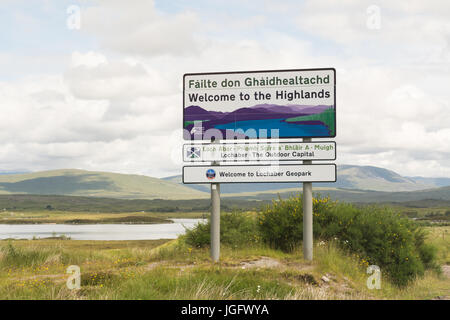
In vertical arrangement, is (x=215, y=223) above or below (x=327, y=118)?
below

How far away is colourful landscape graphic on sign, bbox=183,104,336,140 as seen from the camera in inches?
528

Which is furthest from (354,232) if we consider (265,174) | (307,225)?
(265,174)

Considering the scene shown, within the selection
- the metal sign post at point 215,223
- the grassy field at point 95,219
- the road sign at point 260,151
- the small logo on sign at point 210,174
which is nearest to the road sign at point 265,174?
the small logo on sign at point 210,174

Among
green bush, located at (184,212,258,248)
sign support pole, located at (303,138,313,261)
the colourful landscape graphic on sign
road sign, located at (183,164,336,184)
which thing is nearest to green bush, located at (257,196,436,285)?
green bush, located at (184,212,258,248)

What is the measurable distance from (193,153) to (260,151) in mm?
2101

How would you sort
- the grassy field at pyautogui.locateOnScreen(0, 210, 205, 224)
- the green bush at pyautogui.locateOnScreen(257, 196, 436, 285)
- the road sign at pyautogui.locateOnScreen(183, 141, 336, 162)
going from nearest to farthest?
1. the road sign at pyautogui.locateOnScreen(183, 141, 336, 162)
2. the green bush at pyautogui.locateOnScreen(257, 196, 436, 285)
3. the grassy field at pyautogui.locateOnScreen(0, 210, 205, 224)

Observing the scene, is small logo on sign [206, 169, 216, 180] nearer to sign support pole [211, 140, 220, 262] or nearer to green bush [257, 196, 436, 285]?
sign support pole [211, 140, 220, 262]

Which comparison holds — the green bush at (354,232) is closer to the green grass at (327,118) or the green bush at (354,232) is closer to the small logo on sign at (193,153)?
the green grass at (327,118)

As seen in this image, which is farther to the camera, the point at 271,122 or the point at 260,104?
the point at 260,104

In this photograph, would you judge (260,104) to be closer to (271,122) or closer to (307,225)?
(271,122)

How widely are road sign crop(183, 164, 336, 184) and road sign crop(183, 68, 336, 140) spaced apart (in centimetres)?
97

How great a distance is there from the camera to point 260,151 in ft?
44.1
